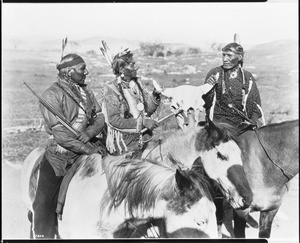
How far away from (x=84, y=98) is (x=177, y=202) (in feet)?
4.17

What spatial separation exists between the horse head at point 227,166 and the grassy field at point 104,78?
805 millimetres

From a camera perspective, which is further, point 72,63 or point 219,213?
point 219,213

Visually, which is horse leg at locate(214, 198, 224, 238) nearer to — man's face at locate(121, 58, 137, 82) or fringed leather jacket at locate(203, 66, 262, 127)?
fringed leather jacket at locate(203, 66, 262, 127)

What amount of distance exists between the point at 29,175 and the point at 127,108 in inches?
36.9

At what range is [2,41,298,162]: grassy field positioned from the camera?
4.23 metres

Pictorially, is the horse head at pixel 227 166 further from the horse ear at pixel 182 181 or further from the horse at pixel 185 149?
the horse ear at pixel 182 181

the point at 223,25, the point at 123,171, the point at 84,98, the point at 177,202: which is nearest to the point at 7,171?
the point at 84,98

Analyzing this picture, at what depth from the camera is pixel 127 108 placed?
4246 millimetres

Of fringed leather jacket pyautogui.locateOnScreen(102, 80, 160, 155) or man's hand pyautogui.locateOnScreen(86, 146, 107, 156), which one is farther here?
fringed leather jacket pyautogui.locateOnScreen(102, 80, 160, 155)

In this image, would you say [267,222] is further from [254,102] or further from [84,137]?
[84,137]

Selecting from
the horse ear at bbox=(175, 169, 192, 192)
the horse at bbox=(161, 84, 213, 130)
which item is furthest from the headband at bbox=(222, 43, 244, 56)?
the horse ear at bbox=(175, 169, 192, 192)

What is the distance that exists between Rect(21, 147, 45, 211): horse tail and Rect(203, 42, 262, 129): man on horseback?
59.3 inches

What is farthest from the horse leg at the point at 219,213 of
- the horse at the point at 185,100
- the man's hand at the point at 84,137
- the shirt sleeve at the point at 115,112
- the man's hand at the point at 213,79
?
the man's hand at the point at 84,137

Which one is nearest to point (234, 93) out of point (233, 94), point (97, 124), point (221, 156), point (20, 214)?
point (233, 94)
